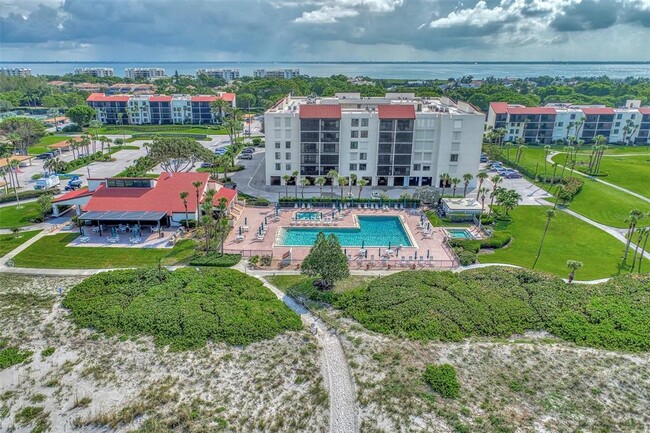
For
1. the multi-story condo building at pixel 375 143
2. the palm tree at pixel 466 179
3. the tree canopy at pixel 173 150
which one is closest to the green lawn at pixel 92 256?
the tree canopy at pixel 173 150

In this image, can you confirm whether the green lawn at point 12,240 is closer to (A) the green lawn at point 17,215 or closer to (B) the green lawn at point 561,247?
(A) the green lawn at point 17,215

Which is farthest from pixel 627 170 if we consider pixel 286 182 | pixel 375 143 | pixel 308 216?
pixel 286 182

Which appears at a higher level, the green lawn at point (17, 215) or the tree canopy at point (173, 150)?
the tree canopy at point (173, 150)

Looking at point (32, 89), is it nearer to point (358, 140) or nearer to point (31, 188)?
point (31, 188)

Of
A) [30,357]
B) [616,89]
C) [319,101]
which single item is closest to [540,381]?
[30,357]

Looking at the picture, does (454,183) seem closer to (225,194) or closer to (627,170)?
(225,194)

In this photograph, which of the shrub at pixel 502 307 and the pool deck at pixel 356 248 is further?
the pool deck at pixel 356 248
